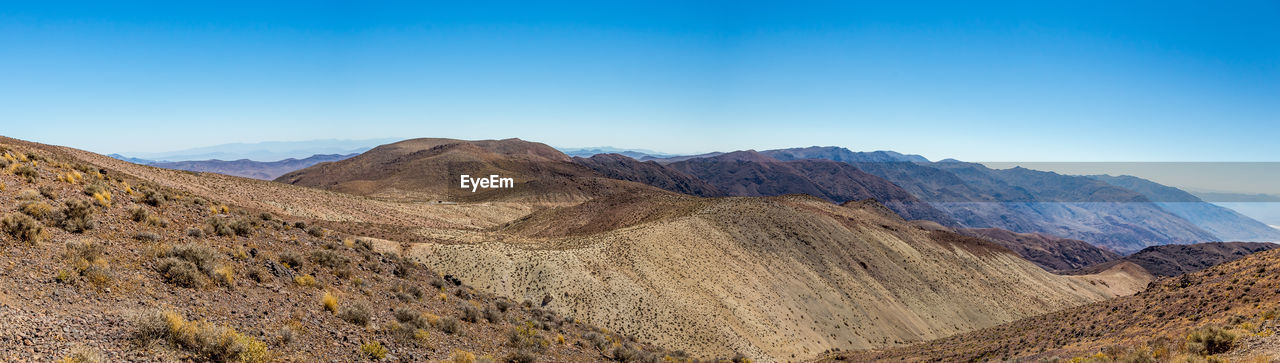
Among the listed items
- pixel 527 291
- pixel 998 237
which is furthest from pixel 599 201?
pixel 998 237

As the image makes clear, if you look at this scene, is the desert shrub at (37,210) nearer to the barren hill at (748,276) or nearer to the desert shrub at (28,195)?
the desert shrub at (28,195)

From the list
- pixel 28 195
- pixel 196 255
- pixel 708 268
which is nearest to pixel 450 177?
pixel 708 268

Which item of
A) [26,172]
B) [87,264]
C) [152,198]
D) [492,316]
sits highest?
[26,172]

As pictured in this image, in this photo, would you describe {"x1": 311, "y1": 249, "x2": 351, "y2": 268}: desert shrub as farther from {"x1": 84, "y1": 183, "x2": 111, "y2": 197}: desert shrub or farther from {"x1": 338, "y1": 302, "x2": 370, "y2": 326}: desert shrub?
{"x1": 84, "y1": 183, "x2": 111, "y2": 197}: desert shrub

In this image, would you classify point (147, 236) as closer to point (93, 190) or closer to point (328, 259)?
point (93, 190)

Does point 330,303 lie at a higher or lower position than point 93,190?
lower

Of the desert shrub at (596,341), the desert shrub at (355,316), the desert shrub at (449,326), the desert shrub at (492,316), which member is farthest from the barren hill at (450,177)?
the desert shrub at (355,316)
